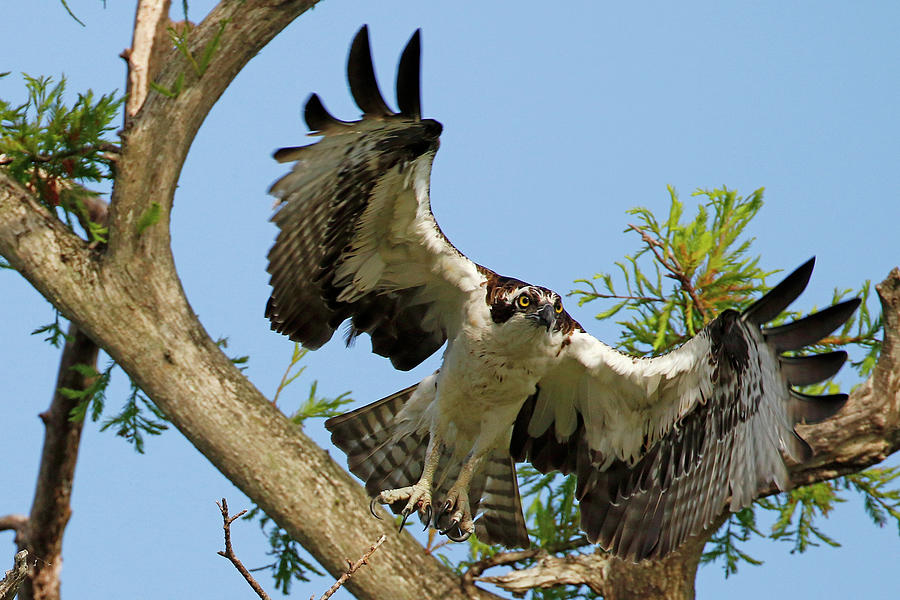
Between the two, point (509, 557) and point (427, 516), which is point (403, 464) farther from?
point (509, 557)

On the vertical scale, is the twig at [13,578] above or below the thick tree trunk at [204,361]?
below

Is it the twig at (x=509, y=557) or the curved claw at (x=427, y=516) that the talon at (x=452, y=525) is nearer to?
the curved claw at (x=427, y=516)

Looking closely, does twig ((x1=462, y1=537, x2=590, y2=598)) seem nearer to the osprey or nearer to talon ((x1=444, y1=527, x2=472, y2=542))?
the osprey

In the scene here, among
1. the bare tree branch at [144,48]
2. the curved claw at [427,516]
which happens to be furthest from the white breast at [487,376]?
the bare tree branch at [144,48]

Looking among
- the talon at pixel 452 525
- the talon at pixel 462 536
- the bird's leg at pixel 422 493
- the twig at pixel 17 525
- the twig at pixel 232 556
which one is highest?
the twig at pixel 17 525

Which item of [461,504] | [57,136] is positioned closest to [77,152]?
[57,136]

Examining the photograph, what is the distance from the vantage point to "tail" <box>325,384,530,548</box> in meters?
5.41

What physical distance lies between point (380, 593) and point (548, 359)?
1.82m

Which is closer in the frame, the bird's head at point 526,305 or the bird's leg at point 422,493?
the bird's head at point 526,305

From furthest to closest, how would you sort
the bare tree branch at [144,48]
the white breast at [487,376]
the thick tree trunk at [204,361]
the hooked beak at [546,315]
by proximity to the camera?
the bare tree branch at [144,48], the thick tree trunk at [204,361], the white breast at [487,376], the hooked beak at [546,315]

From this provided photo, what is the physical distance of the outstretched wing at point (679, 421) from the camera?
4.46 m

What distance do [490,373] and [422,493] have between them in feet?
2.35

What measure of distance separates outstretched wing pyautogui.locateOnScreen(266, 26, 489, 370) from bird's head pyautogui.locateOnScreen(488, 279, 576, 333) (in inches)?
8.5

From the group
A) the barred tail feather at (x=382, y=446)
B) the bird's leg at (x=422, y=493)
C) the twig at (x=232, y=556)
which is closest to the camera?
the twig at (x=232, y=556)
